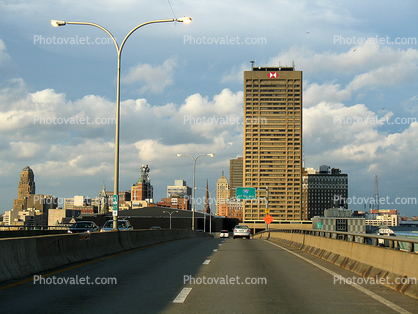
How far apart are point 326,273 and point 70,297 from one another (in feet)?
22.5

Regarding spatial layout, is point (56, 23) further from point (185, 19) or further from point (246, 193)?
point (246, 193)

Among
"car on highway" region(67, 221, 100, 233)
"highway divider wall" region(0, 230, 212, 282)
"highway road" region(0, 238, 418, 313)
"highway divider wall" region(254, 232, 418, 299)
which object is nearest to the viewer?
"highway road" region(0, 238, 418, 313)

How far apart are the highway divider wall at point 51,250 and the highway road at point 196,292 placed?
367 millimetres

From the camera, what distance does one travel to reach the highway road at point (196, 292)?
7.21 metres

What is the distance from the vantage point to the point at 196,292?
28.3 feet

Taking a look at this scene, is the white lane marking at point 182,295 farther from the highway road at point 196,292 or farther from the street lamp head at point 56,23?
the street lamp head at point 56,23

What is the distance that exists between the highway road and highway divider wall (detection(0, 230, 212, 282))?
14.5 inches

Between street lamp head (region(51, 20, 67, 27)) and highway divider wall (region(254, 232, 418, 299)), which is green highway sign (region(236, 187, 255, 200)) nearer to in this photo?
street lamp head (region(51, 20, 67, 27))

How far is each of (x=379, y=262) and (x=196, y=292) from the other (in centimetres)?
466

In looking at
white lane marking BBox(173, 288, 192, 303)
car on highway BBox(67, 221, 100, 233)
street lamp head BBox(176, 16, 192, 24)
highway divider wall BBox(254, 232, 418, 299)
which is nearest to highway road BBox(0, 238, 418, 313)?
white lane marking BBox(173, 288, 192, 303)

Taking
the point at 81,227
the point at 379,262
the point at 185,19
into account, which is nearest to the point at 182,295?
the point at 379,262

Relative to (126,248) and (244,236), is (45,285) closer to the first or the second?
(126,248)

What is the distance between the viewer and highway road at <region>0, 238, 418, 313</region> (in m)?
7.21

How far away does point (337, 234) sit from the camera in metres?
15.8
